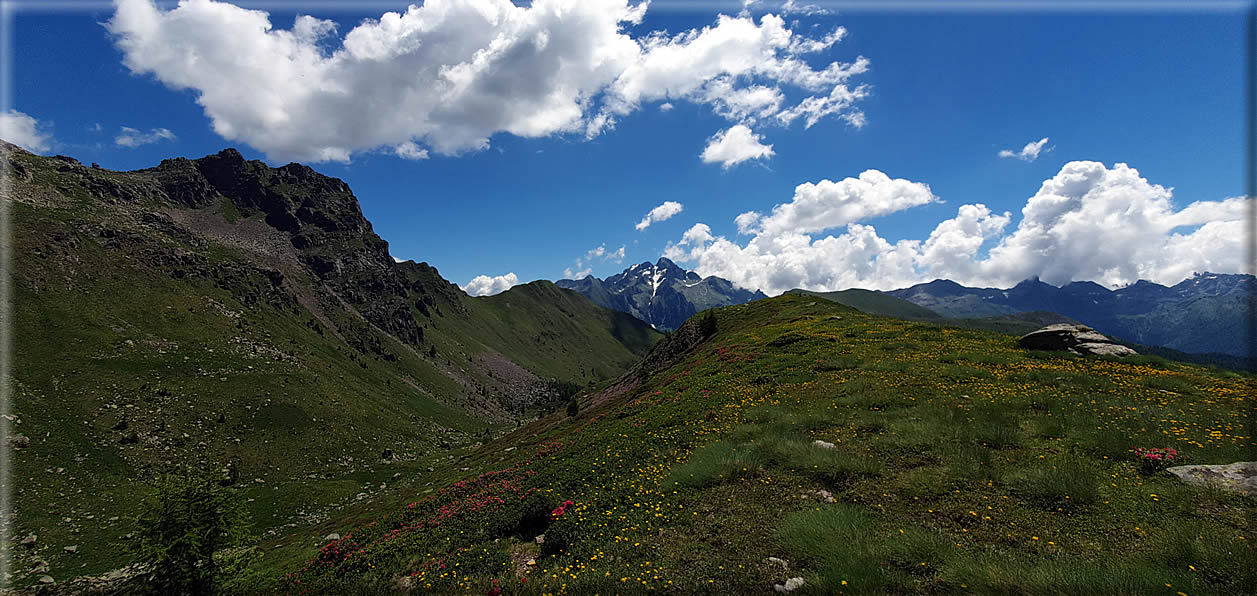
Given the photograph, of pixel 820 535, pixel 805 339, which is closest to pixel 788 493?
pixel 820 535

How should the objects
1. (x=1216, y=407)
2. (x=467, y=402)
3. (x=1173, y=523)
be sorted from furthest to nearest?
(x=467, y=402), (x=1216, y=407), (x=1173, y=523)

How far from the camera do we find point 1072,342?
2925cm

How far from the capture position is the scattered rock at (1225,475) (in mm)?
10434

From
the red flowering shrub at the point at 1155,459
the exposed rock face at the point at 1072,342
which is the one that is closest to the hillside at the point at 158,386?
the red flowering shrub at the point at 1155,459

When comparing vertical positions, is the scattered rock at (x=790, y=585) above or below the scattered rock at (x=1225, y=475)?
below

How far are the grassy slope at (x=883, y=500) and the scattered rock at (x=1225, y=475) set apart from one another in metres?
0.43

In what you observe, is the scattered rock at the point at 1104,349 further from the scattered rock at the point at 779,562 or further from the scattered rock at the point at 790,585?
the scattered rock at the point at 790,585

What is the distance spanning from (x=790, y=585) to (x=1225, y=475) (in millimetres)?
12237

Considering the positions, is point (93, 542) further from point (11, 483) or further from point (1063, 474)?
point (1063, 474)

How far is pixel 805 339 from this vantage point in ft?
141

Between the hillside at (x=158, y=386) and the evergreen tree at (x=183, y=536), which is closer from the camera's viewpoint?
the evergreen tree at (x=183, y=536)

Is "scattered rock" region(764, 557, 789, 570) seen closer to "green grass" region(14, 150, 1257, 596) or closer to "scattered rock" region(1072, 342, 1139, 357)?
"green grass" region(14, 150, 1257, 596)

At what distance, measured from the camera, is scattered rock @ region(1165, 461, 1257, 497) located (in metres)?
10.4

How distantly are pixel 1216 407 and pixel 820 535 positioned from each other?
19.3m
